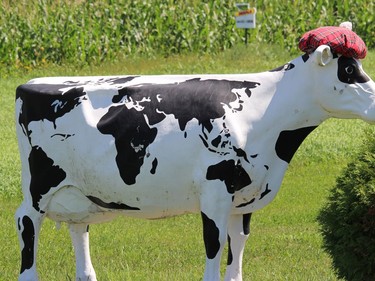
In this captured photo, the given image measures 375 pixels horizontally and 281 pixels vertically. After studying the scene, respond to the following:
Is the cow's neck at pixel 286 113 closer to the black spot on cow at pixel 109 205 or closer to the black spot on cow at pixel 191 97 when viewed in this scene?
the black spot on cow at pixel 191 97

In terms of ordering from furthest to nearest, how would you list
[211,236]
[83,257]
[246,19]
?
[246,19]
[83,257]
[211,236]

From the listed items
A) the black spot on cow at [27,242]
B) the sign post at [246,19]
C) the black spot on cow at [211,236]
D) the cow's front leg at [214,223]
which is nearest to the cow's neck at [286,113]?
the cow's front leg at [214,223]

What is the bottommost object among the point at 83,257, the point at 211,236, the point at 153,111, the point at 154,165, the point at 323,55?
the point at 83,257

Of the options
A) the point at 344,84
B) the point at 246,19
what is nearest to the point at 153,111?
the point at 344,84

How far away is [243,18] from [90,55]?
301cm

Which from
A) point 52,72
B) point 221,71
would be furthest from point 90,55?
point 221,71

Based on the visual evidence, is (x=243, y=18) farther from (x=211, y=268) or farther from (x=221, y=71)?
(x=211, y=268)

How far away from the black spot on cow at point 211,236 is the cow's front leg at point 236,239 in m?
0.35

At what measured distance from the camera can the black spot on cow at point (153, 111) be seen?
6.04 m

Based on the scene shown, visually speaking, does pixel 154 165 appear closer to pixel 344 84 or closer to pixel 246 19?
pixel 344 84

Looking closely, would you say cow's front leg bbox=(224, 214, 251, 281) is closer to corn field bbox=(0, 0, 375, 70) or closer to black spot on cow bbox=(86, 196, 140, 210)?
black spot on cow bbox=(86, 196, 140, 210)

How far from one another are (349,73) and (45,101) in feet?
5.62

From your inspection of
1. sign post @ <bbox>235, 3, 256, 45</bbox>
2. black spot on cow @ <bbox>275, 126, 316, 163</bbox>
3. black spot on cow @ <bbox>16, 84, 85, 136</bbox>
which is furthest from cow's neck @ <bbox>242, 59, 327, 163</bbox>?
sign post @ <bbox>235, 3, 256, 45</bbox>

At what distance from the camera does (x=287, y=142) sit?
240 inches
